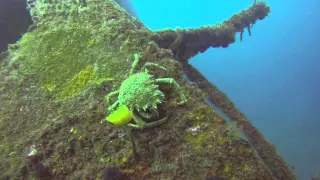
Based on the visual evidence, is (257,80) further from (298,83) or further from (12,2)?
(12,2)

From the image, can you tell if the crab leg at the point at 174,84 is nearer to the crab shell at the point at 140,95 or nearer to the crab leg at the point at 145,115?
the crab shell at the point at 140,95

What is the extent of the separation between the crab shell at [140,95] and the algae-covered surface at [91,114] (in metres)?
0.34

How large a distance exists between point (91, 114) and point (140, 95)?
115cm

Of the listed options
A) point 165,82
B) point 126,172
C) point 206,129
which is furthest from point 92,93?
point 206,129

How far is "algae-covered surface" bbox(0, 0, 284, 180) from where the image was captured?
307cm

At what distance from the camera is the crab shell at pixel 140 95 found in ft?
10.7

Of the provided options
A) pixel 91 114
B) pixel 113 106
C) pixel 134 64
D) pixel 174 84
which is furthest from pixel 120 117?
pixel 134 64

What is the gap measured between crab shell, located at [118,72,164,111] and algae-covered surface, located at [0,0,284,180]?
0.34 meters

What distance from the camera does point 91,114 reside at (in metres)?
3.92

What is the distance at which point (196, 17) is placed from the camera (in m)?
111

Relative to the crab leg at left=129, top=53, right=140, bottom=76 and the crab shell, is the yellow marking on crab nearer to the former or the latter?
the crab shell

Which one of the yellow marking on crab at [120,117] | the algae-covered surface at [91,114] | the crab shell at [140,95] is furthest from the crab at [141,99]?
the yellow marking on crab at [120,117]

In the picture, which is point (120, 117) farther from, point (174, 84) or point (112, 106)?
point (174, 84)

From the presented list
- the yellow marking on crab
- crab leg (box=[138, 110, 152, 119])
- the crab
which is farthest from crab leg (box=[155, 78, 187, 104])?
the yellow marking on crab
